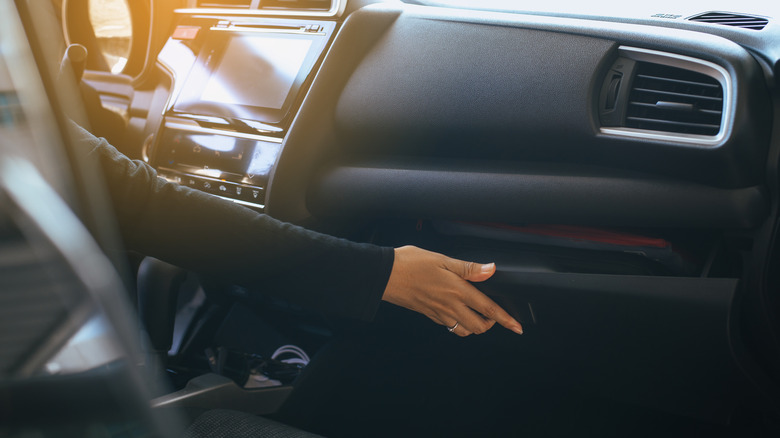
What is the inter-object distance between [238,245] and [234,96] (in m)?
0.53

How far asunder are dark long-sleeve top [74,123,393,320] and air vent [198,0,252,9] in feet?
2.23

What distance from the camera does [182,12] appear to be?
156cm

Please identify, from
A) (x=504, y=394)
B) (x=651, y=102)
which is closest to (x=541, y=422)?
(x=504, y=394)

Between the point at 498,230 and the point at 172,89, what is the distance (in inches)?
32.8

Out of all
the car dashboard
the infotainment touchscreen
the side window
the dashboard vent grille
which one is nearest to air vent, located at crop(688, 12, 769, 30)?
the car dashboard

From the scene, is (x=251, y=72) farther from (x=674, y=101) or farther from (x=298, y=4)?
(x=674, y=101)

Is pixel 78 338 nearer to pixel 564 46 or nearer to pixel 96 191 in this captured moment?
pixel 96 191

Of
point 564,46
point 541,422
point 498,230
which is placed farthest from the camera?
point 541,422

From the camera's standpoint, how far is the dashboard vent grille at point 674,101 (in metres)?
0.95

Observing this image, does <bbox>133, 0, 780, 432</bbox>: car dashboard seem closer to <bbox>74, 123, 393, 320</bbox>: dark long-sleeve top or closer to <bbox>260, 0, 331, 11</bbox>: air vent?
<bbox>260, 0, 331, 11</bbox>: air vent

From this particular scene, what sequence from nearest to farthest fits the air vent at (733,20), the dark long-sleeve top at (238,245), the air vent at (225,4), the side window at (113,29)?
the dark long-sleeve top at (238,245), the air vent at (733,20), the air vent at (225,4), the side window at (113,29)

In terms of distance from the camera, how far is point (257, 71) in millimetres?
1302

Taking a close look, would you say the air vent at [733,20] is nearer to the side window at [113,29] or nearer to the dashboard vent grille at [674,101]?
the dashboard vent grille at [674,101]

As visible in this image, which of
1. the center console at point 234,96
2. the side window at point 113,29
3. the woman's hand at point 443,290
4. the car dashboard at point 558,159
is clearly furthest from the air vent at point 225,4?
the woman's hand at point 443,290
